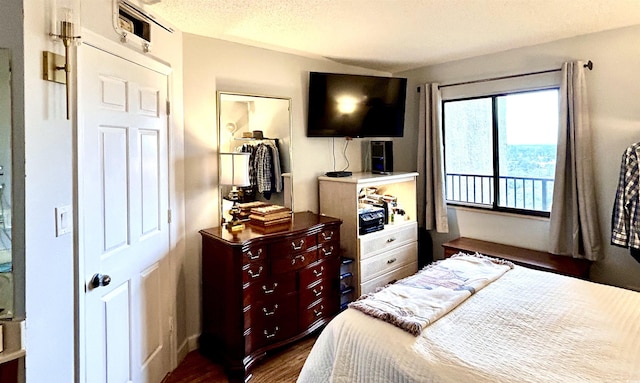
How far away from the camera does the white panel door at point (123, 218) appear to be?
1703mm

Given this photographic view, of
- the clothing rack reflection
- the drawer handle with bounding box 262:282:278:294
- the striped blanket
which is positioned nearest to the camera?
the striped blanket

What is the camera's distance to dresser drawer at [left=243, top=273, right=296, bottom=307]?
7.92 ft

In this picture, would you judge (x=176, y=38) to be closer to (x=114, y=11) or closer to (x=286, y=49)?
(x=114, y=11)

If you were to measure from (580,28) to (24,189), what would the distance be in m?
3.62

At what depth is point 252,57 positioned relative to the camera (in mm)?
3033

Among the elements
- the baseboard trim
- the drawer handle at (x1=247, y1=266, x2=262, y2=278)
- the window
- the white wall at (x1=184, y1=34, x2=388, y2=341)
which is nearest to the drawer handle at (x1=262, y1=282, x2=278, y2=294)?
the drawer handle at (x1=247, y1=266, x2=262, y2=278)

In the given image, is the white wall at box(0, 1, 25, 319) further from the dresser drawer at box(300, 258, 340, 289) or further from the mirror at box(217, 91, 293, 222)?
the dresser drawer at box(300, 258, 340, 289)

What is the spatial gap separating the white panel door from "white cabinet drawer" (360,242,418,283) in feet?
5.33

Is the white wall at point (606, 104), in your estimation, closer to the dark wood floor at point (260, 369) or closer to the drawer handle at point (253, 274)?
the dark wood floor at point (260, 369)

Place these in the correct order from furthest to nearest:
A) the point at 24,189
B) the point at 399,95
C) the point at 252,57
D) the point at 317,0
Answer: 1. the point at 399,95
2. the point at 252,57
3. the point at 317,0
4. the point at 24,189

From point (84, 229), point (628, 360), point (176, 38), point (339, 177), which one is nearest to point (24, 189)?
point (84, 229)

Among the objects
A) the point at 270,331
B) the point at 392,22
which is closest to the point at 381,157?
the point at 392,22

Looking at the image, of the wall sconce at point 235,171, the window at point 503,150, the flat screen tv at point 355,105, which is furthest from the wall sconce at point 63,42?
the window at point 503,150

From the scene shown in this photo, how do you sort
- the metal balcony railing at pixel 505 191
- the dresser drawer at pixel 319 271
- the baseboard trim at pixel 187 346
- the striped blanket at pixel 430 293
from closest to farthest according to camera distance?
the striped blanket at pixel 430 293 < the baseboard trim at pixel 187 346 < the dresser drawer at pixel 319 271 < the metal balcony railing at pixel 505 191
